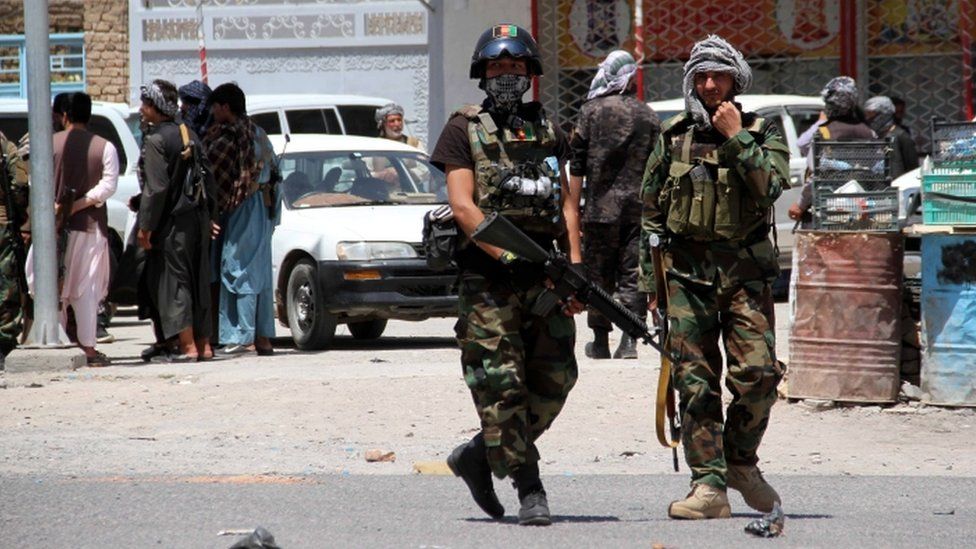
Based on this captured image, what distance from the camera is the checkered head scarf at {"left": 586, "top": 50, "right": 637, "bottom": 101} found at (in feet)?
37.7

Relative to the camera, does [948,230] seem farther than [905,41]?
No

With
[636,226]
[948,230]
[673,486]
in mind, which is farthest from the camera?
[636,226]

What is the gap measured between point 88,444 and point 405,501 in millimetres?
2456

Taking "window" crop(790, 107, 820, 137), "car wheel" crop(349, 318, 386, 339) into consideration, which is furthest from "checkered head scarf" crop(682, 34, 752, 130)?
"window" crop(790, 107, 820, 137)

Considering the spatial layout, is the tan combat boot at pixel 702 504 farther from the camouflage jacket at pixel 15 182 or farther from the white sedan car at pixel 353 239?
the camouflage jacket at pixel 15 182

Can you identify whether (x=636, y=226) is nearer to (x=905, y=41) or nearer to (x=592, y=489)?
(x=592, y=489)

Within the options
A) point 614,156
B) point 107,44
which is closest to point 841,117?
point 614,156

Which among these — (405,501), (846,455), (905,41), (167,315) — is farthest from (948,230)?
(905,41)

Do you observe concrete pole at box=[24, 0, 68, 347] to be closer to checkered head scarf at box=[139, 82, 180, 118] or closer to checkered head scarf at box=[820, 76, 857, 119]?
checkered head scarf at box=[139, 82, 180, 118]

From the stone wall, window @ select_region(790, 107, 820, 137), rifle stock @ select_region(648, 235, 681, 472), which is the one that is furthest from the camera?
the stone wall

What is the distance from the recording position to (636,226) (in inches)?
447

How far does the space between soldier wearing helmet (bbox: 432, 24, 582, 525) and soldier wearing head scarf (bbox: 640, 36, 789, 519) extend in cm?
41

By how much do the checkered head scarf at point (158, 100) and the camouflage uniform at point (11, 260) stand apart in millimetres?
946

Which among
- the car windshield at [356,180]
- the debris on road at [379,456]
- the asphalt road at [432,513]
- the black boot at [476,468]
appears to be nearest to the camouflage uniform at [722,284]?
the asphalt road at [432,513]
